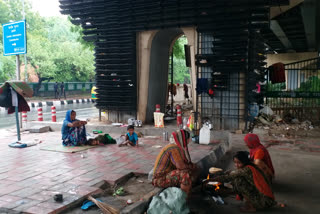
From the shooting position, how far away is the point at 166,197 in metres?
3.87

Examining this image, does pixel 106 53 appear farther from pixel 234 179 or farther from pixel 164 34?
pixel 234 179

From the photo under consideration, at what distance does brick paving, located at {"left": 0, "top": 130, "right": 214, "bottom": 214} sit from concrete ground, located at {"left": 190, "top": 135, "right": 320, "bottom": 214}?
132 cm

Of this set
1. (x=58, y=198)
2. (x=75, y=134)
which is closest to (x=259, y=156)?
(x=58, y=198)

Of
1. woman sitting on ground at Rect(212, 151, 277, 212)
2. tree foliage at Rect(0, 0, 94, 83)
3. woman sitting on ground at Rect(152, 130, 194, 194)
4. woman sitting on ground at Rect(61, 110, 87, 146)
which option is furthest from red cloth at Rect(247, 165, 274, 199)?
Result: tree foliage at Rect(0, 0, 94, 83)

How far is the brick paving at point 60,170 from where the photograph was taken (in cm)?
405

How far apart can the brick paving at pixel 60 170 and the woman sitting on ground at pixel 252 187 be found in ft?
5.81

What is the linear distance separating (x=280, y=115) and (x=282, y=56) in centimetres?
1667

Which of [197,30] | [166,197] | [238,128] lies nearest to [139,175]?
[166,197]

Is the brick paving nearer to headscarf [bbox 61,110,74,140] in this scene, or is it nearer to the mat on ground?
the mat on ground

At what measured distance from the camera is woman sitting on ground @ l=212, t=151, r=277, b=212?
160 inches

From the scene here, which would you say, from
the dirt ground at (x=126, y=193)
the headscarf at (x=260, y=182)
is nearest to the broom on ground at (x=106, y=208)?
the dirt ground at (x=126, y=193)

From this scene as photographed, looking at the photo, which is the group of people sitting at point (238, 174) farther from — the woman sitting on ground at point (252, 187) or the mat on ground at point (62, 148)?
the mat on ground at point (62, 148)

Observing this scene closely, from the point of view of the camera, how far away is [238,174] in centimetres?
415

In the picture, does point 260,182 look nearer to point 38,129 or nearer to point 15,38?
point 38,129
